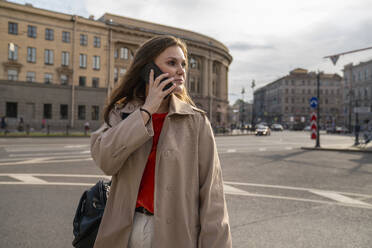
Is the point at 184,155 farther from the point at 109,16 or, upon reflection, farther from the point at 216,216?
the point at 109,16

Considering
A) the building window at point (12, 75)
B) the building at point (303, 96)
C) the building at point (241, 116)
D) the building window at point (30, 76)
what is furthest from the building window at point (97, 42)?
the building at point (303, 96)

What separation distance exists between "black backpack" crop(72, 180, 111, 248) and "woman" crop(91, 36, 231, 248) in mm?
124

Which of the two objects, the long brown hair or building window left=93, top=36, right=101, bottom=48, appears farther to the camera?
building window left=93, top=36, right=101, bottom=48

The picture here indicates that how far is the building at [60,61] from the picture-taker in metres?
38.8

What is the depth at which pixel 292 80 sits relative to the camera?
355 ft

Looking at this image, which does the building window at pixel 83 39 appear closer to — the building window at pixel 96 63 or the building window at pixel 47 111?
the building window at pixel 96 63

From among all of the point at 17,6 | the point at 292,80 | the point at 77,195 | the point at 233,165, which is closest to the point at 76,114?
the point at 17,6

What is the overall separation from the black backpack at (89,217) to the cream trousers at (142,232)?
0.26 m

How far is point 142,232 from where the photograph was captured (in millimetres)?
1715

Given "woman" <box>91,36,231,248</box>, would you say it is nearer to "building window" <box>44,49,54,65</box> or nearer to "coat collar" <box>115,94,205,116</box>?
"coat collar" <box>115,94,205,116</box>

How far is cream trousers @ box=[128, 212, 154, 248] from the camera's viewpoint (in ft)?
5.59

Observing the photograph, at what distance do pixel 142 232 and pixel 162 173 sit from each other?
0.36 m

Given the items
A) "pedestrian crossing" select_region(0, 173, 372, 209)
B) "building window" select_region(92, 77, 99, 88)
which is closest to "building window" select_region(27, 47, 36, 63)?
"building window" select_region(92, 77, 99, 88)

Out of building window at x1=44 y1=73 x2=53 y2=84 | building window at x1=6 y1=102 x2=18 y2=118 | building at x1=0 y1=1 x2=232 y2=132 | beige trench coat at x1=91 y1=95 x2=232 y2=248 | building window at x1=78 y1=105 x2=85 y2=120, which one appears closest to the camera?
beige trench coat at x1=91 y1=95 x2=232 y2=248
